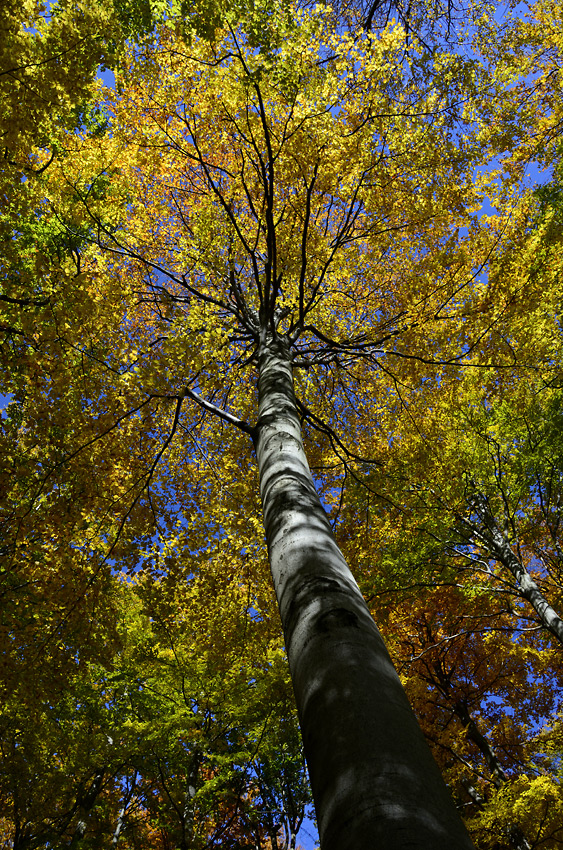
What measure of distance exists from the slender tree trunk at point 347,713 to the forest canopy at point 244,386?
3.1 inches

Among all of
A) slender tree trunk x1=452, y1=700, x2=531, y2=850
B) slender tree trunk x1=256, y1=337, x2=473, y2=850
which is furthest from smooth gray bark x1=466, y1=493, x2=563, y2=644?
slender tree trunk x1=256, y1=337, x2=473, y2=850

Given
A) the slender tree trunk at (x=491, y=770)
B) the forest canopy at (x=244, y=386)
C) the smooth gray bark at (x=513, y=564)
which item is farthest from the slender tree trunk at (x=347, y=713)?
the slender tree trunk at (x=491, y=770)

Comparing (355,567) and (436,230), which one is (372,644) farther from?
(436,230)

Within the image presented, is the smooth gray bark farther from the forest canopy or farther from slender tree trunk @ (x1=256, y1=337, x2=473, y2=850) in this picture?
slender tree trunk @ (x1=256, y1=337, x2=473, y2=850)

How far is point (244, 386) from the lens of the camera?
864 centimetres

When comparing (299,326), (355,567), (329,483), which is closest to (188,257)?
(299,326)

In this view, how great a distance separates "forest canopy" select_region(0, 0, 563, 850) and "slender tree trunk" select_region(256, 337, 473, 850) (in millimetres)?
78

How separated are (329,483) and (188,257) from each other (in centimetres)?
512

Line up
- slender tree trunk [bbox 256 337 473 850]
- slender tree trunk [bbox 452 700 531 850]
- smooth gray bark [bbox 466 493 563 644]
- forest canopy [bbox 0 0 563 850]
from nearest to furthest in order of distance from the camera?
slender tree trunk [bbox 256 337 473 850] → forest canopy [bbox 0 0 563 850] → smooth gray bark [bbox 466 493 563 644] → slender tree trunk [bbox 452 700 531 850]

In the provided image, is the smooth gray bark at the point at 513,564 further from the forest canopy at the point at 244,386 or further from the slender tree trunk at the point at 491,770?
the slender tree trunk at the point at 491,770

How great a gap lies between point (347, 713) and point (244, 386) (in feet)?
25.0

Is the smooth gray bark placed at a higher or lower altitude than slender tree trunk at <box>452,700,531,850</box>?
higher

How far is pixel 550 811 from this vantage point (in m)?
6.73

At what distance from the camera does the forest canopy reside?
14.8ft
